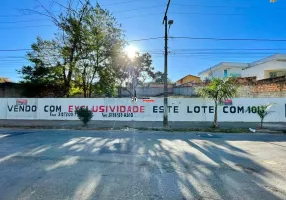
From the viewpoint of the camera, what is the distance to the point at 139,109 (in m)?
17.4

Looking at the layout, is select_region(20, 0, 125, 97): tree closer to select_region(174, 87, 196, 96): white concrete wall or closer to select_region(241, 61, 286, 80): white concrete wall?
select_region(174, 87, 196, 96): white concrete wall

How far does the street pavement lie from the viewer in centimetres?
403

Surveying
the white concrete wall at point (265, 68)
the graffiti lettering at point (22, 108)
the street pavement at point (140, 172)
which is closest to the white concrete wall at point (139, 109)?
the graffiti lettering at point (22, 108)

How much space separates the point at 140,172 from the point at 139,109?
12.2 metres

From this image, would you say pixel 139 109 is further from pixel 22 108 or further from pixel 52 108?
pixel 22 108

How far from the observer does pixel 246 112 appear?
16.7 meters

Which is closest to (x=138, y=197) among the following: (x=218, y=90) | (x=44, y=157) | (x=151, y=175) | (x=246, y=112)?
(x=151, y=175)

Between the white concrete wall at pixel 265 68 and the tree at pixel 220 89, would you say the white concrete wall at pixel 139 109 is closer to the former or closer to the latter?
the tree at pixel 220 89

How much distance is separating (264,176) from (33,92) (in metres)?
22.3

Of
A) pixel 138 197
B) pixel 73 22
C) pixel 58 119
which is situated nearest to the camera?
pixel 138 197

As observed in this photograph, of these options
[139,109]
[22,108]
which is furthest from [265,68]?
[22,108]

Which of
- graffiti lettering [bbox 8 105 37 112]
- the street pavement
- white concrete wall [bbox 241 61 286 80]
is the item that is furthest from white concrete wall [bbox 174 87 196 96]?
the street pavement

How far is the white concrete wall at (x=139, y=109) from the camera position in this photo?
54.5ft

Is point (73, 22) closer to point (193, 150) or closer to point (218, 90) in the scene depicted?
point (218, 90)
